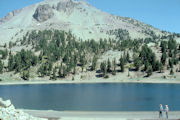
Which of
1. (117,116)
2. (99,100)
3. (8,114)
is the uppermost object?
(8,114)

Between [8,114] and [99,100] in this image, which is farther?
[99,100]

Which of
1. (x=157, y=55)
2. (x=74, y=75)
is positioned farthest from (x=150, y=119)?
(x=157, y=55)

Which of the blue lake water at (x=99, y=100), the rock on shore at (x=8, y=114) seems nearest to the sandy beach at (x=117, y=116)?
the blue lake water at (x=99, y=100)

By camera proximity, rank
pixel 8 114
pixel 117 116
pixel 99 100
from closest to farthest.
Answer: pixel 8 114, pixel 117 116, pixel 99 100

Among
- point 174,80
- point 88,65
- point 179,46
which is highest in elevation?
point 179,46

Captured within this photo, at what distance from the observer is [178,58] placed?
156250mm

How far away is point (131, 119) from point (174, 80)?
104m

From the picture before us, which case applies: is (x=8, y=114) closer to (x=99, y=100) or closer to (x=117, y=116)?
(x=117, y=116)

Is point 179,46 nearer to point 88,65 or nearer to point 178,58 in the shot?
point 178,58

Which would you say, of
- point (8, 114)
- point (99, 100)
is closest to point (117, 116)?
point (8, 114)

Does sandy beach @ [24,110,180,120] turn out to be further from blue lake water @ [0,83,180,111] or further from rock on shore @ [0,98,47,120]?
rock on shore @ [0,98,47,120]

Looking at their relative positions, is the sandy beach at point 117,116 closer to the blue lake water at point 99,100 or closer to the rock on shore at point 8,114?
the blue lake water at point 99,100

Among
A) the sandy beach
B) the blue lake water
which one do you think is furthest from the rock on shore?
the blue lake water

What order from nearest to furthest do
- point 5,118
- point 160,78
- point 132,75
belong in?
1. point 5,118
2. point 160,78
3. point 132,75
